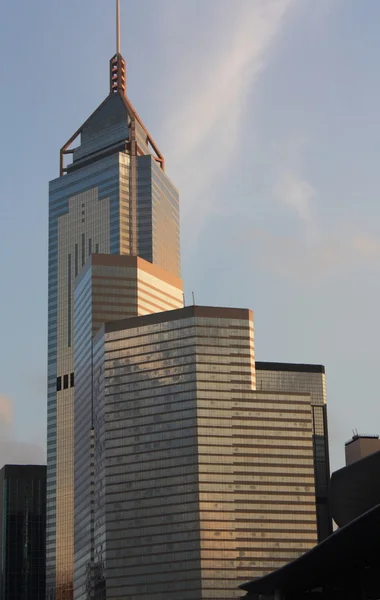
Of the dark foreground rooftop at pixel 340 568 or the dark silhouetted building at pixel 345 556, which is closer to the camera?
the dark foreground rooftop at pixel 340 568

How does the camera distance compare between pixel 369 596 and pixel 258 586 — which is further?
Answer: pixel 258 586

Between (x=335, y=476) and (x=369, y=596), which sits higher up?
(x=335, y=476)

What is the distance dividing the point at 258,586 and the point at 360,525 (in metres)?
29.7

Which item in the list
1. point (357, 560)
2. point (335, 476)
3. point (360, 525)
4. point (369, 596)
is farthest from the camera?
point (335, 476)

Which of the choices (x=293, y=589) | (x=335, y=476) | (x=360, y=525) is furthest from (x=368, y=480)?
(x=360, y=525)

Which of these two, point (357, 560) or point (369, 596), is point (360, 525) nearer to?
point (357, 560)

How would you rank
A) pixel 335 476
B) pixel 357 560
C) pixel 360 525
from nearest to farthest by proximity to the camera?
pixel 360 525
pixel 357 560
pixel 335 476

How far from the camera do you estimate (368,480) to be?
95562mm

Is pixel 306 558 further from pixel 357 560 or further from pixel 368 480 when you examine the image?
pixel 368 480

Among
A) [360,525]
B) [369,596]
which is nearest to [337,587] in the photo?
[369,596]

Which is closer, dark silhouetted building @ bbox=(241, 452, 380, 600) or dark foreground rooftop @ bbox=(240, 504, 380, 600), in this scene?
dark foreground rooftop @ bbox=(240, 504, 380, 600)

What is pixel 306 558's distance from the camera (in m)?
85.2

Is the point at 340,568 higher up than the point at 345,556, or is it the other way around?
the point at 345,556

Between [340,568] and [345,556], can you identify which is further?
[340,568]
